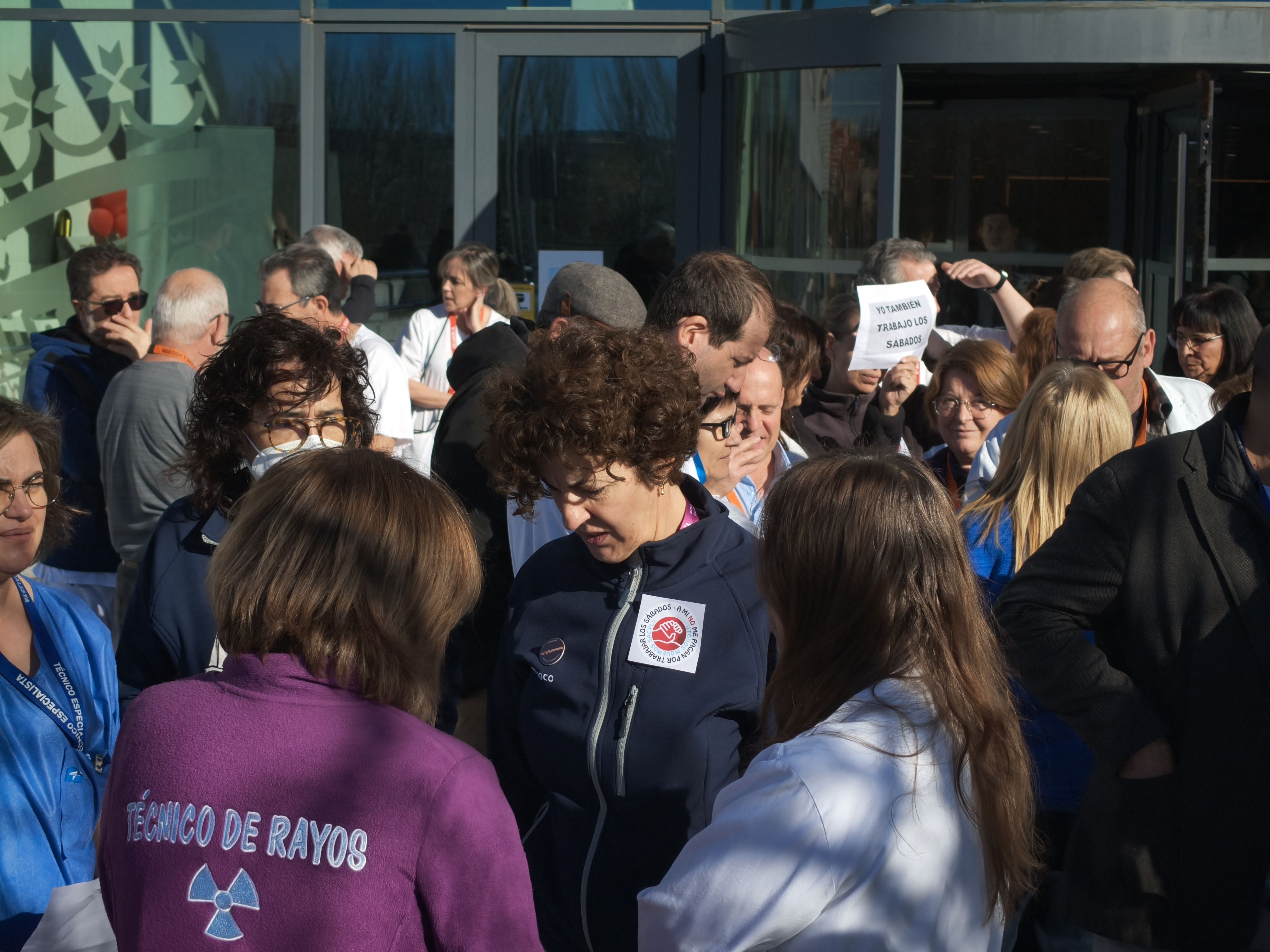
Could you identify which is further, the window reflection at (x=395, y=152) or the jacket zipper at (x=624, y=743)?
the window reflection at (x=395, y=152)

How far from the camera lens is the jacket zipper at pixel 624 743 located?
228 cm

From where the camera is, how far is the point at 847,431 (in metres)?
5.11

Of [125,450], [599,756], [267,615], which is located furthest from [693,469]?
[125,450]

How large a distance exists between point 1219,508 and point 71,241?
848cm

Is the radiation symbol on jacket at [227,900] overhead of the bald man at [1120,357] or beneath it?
beneath

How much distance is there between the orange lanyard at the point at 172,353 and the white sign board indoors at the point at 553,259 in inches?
170

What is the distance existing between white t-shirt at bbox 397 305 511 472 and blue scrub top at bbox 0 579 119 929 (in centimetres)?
441

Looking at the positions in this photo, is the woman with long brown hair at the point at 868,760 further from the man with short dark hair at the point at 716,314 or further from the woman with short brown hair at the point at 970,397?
the woman with short brown hair at the point at 970,397

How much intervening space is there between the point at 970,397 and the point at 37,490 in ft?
11.0

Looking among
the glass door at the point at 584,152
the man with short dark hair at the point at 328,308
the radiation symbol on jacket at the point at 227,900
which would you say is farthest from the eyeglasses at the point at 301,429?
the glass door at the point at 584,152

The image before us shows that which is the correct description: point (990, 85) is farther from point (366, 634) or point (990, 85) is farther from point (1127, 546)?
point (366, 634)

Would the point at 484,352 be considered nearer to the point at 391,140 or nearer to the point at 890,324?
the point at 890,324

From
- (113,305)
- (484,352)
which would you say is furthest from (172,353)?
(484,352)

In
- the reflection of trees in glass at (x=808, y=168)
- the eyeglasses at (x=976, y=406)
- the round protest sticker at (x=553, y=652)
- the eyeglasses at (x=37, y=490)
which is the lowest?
the round protest sticker at (x=553, y=652)
